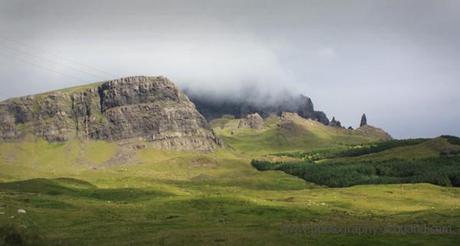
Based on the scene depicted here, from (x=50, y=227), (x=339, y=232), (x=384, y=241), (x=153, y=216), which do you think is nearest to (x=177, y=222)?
(x=153, y=216)

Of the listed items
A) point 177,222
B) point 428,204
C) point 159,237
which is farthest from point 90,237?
point 428,204

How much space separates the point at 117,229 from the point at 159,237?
536 inches

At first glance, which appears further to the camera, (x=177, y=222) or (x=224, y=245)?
(x=177, y=222)

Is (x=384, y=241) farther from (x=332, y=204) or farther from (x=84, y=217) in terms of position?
(x=332, y=204)

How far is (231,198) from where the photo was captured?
5546 inches

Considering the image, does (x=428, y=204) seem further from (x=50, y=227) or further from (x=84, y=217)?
(x=50, y=227)

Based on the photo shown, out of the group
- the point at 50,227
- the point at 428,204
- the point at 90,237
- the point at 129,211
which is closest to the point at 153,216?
the point at 129,211

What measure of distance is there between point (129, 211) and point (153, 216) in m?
10.9

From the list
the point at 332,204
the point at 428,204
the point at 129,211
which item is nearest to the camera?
the point at 129,211

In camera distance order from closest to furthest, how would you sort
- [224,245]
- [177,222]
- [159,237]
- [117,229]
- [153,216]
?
[224,245], [159,237], [117,229], [177,222], [153,216]

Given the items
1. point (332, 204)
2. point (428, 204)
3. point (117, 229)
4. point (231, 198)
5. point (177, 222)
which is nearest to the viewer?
point (117, 229)

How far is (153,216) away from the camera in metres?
108

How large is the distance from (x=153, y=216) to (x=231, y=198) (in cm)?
3613

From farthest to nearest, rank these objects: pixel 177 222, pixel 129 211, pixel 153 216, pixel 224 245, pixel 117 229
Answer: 1. pixel 129 211
2. pixel 153 216
3. pixel 177 222
4. pixel 117 229
5. pixel 224 245
